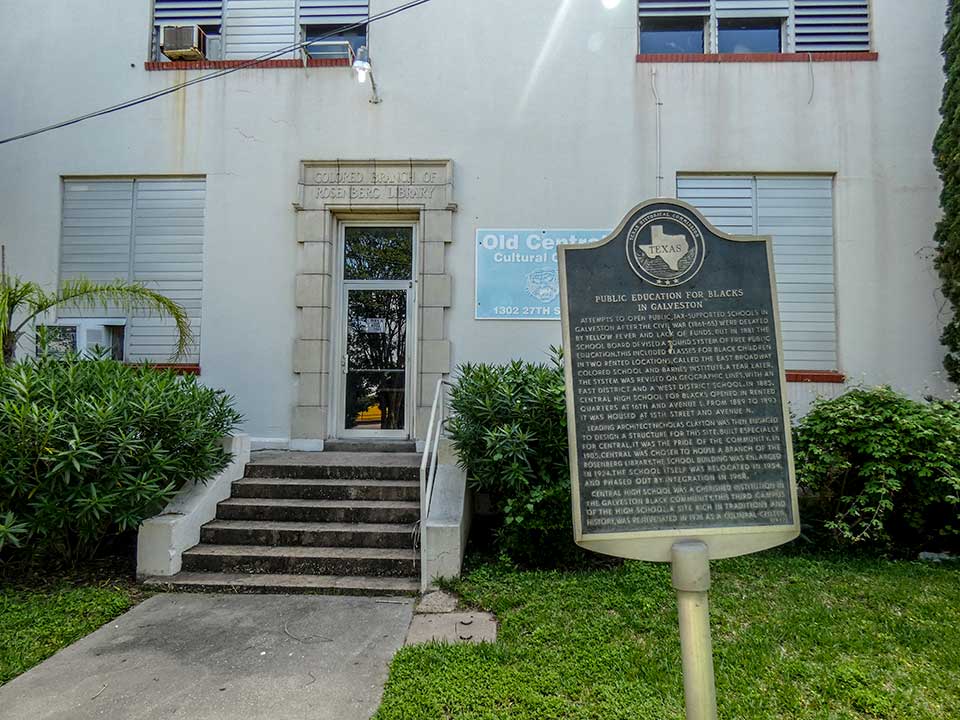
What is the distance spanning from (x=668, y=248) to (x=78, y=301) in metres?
8.08

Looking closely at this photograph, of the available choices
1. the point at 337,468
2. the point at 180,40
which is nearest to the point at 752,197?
the point at 337,468

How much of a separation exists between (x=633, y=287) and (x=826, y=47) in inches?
293

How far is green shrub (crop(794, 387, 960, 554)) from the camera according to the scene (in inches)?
197

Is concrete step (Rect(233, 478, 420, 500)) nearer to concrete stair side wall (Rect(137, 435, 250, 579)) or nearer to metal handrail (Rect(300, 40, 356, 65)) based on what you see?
concrete stair side wall (Rect(137, 435, 250, 579))

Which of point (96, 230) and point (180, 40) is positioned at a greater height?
point (180, 40)

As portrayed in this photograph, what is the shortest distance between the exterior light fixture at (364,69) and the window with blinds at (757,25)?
377cm

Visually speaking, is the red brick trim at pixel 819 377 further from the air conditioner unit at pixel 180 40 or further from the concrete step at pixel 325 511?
the air conditioner unit at pixel 180 40

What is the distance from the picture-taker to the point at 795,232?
7.23 m

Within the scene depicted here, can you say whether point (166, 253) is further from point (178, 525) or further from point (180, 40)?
point (178, 525)

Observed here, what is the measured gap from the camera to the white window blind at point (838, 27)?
24.0 feet

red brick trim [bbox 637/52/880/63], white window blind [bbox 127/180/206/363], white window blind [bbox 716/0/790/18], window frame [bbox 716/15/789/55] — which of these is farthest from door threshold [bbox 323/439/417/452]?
white window blind [bbox 716/0/790/18]

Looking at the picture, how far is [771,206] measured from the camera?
7.27 m

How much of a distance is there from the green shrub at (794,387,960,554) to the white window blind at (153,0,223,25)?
30.7 feet

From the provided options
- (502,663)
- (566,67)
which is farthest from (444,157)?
(502,663)
